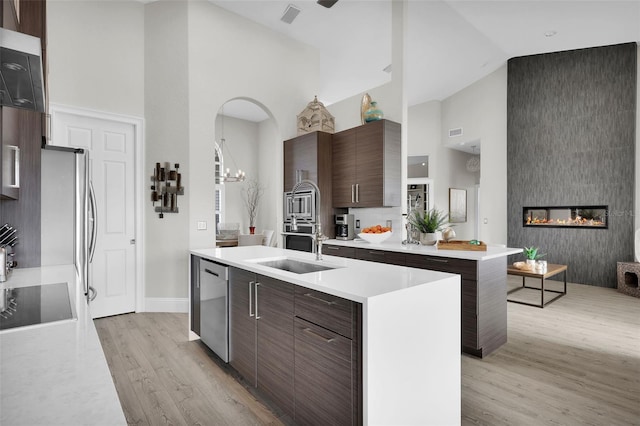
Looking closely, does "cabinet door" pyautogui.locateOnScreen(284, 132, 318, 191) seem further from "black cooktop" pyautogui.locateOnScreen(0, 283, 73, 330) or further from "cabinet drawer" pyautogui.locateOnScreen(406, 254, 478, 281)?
"black cooktop" pyautogui.locateOnScreen(0, 283, 73, 330)

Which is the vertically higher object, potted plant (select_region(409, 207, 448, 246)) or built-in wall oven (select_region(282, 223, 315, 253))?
potted plant (select_region(409, 207, 448, 246))

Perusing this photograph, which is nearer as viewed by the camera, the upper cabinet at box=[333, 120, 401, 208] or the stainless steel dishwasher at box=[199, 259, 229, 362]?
the stainless steel dishwasher at box=[199, 259, 229, 362]

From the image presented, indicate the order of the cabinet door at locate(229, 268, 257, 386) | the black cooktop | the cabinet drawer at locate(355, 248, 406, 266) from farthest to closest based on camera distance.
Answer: the cabinet drawer at locate(355, 248, 406, 266), the cabinet door at locate(229, 268, 257, 386), the black cooktop

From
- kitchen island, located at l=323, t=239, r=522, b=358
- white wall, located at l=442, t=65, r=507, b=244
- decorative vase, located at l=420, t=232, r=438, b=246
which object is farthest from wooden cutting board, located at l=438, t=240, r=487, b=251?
white wall, located at l=442, t=65, r=507, b=244

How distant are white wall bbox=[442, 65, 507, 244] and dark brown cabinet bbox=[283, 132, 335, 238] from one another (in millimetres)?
3844

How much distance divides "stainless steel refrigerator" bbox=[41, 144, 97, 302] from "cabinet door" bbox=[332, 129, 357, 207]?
8.98 ft

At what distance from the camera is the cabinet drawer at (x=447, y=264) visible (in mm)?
2770

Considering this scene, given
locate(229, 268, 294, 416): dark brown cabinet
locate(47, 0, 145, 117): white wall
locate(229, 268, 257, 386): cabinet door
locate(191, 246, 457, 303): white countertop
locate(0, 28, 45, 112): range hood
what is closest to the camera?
locate(0, 28, 45, 112): range hood

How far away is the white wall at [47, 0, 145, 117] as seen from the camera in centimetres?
361

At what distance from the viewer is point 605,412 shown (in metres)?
2.04

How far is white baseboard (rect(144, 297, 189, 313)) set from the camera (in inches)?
161

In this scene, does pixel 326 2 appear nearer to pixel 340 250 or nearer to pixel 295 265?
pixel 340 250

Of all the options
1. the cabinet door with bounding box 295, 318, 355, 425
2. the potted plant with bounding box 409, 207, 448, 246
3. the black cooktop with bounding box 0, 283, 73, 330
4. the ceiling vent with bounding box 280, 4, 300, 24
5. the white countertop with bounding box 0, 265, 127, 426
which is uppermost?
the ceiling vent with bounding box 280, 4, 300, 24

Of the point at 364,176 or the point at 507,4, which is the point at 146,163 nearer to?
the point at 364,176
